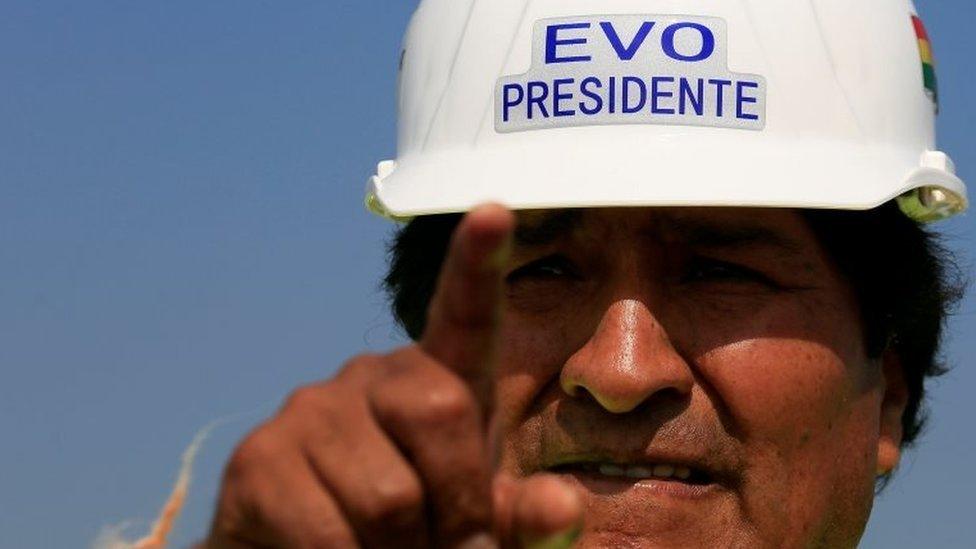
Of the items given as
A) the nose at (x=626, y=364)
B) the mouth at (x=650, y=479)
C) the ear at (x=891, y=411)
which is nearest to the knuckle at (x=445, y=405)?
the nose at (x=626, y=364)

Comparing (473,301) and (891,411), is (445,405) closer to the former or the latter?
(473,301)

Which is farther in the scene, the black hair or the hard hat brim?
the black hair

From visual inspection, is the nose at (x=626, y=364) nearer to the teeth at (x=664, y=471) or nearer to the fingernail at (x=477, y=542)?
the teeth at (x=664, y=471)

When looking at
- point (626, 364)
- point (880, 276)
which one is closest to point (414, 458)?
point (626, 364)

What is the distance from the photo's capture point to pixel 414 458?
1907 mm

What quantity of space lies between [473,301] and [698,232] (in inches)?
81.3

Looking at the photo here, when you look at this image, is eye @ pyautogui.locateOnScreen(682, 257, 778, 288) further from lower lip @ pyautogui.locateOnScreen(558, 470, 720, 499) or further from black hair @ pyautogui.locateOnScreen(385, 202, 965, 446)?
lower lip @ pyautogui.locateOnScreen(558, 470, 720, 499)

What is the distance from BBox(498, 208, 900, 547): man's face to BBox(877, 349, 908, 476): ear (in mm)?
328

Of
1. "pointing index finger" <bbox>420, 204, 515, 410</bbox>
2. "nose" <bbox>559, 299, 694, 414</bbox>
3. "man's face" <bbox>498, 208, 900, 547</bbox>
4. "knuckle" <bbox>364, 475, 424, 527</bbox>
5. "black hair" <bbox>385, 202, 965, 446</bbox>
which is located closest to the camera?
"pointing index finger" <bbox>420, 204, 515, 410</bbox>

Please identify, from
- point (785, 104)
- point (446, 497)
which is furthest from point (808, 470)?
point (446, 497)

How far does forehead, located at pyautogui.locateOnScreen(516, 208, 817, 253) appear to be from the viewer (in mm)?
3832

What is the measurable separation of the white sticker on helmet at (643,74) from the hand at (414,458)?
79.1 inches

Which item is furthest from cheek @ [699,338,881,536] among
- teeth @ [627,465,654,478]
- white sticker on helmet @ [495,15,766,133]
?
white sticker on helmet @ [495,15,766,133]

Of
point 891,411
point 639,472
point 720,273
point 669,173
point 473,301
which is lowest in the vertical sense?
point 891,411
